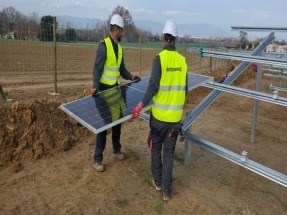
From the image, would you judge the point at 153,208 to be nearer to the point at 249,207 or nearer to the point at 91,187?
the point at 91,187

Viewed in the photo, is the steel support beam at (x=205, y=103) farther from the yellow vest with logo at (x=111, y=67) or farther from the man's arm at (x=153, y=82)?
the yellow vest with logo at (x=111, y=67)

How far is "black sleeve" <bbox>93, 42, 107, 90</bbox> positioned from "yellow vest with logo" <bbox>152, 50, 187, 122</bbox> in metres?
1.18

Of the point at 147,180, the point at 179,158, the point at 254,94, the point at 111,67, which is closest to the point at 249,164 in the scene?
the point at 254,94

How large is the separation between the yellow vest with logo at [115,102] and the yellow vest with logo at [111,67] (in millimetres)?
171

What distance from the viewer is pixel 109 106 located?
4.88 m

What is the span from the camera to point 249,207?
181 inches

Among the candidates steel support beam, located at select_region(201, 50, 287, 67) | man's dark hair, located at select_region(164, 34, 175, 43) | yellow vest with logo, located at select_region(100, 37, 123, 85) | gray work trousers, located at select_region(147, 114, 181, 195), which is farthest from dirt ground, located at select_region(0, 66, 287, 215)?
man's dark hair, located at select_region(164, 34, 175, 43)

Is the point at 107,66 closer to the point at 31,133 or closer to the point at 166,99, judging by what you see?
the point at 166,99

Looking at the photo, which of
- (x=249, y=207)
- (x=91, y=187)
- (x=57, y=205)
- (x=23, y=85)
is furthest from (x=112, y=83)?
(x=23, y=85)

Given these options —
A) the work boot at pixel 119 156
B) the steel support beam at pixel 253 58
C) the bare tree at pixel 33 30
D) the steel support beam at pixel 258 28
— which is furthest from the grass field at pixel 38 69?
the steel support beam at pixel 253 58

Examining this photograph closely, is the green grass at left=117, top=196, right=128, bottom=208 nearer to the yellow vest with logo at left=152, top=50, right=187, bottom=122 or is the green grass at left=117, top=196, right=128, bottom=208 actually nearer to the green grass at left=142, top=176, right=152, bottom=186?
the green grass at left=142, top=176, right=152, bottom=186

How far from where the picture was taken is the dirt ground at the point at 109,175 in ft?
14.7

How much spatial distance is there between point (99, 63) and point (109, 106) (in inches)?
29.5

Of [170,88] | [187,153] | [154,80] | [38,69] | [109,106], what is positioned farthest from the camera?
[38,69]
